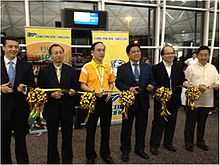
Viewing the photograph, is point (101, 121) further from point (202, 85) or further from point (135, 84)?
point (202, 85)

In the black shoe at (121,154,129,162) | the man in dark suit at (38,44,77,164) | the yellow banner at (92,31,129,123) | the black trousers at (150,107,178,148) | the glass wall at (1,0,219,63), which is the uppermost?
the glass wall at (1,0,219,63)

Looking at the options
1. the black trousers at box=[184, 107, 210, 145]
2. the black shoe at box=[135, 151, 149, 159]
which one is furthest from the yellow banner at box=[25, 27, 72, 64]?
the black trousers at box=[184, 107, 210, 145]

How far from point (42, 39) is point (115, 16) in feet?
8.13

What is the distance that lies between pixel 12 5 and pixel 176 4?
4414mm

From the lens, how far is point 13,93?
224 cm

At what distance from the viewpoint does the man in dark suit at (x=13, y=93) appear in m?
2.21

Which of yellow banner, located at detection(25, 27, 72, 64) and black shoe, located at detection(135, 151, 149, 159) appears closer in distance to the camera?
black shoe, located at detection(135, 151, 149, 159)

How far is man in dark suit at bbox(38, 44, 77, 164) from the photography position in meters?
2.38

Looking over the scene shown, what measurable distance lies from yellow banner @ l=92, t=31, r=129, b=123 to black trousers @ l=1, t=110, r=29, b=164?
2264 mm

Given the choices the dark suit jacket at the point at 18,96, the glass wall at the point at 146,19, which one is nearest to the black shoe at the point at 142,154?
the dark suit jacket at the point at 18,96

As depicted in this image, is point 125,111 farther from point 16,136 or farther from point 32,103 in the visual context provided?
point 16,136

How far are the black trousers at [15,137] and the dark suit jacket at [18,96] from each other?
0.06 meters

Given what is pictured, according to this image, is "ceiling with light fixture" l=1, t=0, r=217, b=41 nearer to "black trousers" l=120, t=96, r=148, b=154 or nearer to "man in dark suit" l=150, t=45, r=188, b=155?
"man in dark suit" l=150, t=45, r=188, b=155

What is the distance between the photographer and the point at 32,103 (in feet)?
7.63
